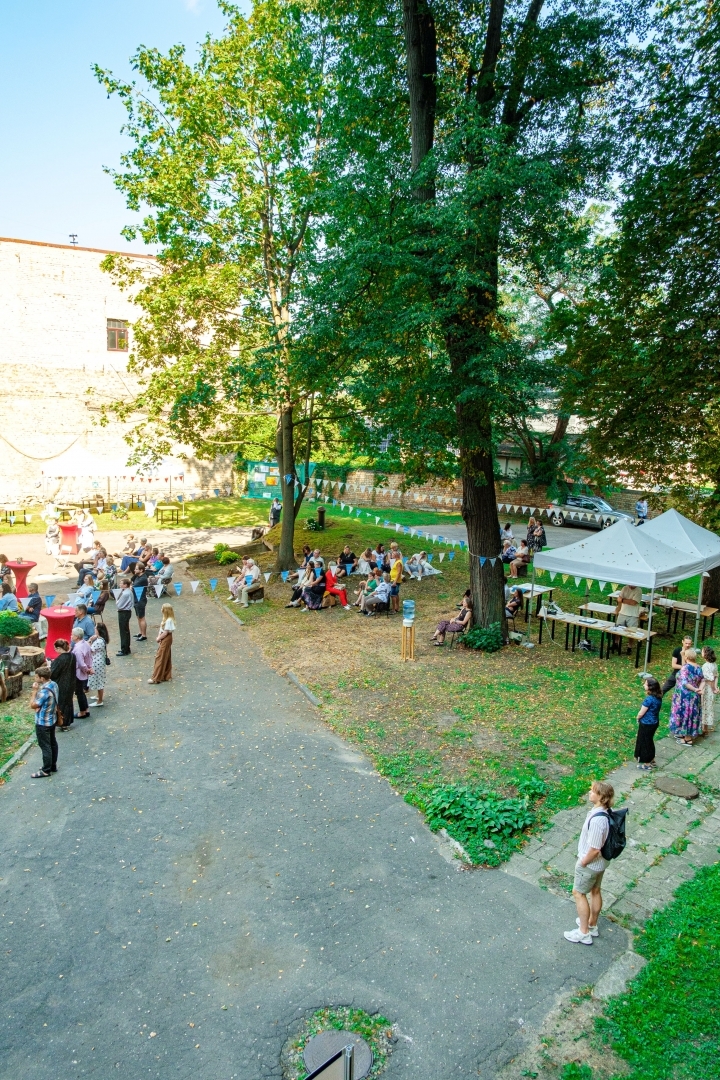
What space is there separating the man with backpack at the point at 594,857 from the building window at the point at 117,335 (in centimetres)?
3259

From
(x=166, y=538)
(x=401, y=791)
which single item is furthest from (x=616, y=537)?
(x=166, y=538)

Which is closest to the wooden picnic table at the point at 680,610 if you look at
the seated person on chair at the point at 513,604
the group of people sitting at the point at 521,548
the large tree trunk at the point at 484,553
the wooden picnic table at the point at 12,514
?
the seated person on chair at the point at 513,604

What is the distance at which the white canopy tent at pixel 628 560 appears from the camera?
1252cm

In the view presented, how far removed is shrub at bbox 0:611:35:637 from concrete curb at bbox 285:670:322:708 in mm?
5153

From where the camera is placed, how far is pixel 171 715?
10695 millimetres

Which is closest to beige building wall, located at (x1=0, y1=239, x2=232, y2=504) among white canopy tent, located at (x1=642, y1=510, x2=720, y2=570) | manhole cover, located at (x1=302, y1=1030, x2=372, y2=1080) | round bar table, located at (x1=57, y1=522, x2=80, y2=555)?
round bar table, located at (x1=57, y1=522, x2=80, y2=555)

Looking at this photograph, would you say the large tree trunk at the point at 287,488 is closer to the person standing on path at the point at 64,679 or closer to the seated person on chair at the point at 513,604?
the seated person on chair at the point at 513,604

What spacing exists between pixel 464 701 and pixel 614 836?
17.9 feet

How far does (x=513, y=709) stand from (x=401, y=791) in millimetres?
3220

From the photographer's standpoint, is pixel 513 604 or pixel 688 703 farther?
pixel 513 604

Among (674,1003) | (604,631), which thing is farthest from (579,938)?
(604,631)

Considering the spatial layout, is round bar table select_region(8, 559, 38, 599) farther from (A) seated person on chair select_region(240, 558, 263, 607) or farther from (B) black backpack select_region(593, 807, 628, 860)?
(B) black backpack select_region(593, 807, 628, 860)

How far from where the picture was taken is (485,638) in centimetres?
1404

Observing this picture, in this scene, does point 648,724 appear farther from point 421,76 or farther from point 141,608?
point 421,76
